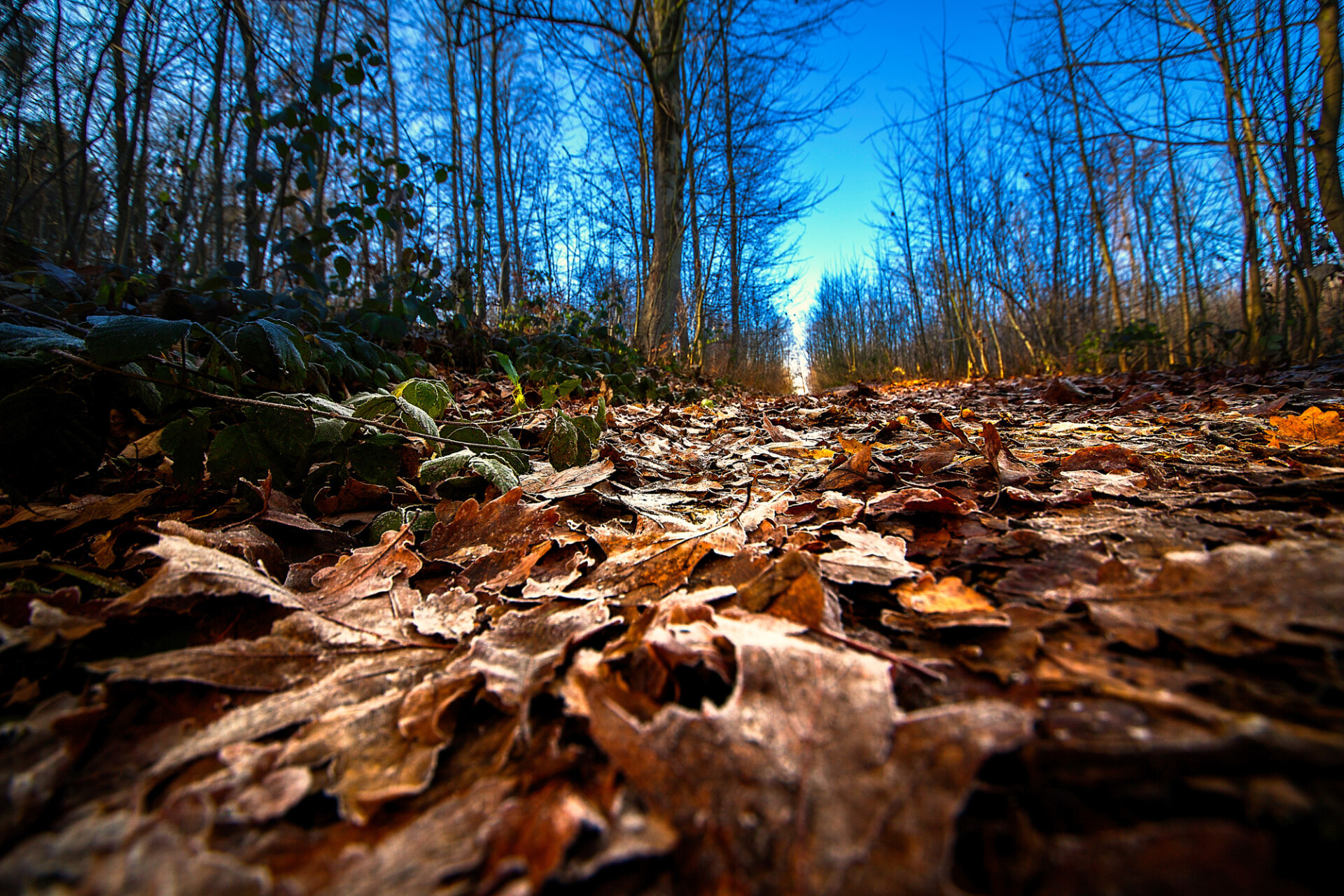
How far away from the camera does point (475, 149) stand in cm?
776

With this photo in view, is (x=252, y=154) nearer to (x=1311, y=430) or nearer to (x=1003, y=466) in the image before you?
(x=1003, y=466)

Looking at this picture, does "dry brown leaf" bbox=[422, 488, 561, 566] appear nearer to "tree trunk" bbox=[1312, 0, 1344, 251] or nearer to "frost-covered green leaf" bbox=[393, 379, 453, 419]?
"frost-covered green leaf" bbox=[393, 379, 453, 419]

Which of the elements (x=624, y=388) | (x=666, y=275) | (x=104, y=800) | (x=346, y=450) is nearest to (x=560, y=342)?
(x=624, y=388)

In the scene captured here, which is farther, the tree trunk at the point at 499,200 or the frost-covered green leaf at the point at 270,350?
the tree trunk at the point at 499,200

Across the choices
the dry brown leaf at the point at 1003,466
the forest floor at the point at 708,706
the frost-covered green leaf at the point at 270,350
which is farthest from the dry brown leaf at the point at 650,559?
the frost-covered green leaf at the point at 270,350

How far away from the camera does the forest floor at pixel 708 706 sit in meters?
0.31

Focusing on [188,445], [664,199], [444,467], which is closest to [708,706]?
[444,467]

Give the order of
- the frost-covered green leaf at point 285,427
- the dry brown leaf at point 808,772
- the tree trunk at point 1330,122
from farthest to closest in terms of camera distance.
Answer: the tree trunk at point 1330,122, the frost-covered green leaf at point 285,427, the dry brown leaf at point 808,772

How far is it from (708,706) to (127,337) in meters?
1.13

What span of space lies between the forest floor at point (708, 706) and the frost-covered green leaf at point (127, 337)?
1.08 feet

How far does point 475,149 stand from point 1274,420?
8986 millimetres

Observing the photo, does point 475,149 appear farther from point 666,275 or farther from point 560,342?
point 560,342

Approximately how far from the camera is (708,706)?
0.42 meters

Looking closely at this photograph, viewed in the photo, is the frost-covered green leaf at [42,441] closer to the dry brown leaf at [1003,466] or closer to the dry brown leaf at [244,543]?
the dry brown leaf at [244,543]
